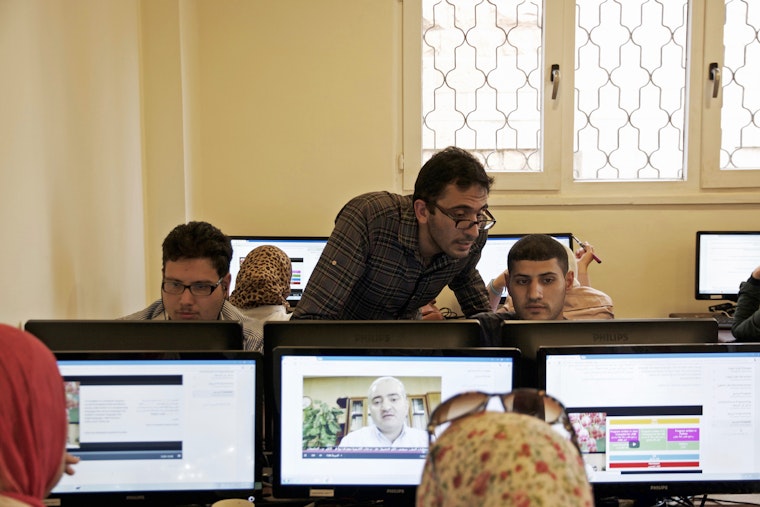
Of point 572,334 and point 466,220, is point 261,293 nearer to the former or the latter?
point 466,220

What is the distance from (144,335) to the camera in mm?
1655

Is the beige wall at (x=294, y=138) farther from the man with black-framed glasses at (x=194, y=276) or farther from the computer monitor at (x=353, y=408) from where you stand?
the computer monitor at (x=353, y=408)

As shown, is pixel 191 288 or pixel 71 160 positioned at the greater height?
pixel 71 160

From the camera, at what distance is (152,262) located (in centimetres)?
346

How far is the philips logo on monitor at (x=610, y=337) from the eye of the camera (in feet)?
5.43

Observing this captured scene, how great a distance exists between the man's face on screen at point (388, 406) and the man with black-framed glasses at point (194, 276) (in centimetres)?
79

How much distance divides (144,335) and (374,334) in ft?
1.68

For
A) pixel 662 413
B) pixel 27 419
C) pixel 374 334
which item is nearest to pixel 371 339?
pixel 374 334

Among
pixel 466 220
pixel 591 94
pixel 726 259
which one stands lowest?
pixel 726 259

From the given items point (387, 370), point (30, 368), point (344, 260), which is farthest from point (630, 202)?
point (30, 368)

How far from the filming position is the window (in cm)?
414

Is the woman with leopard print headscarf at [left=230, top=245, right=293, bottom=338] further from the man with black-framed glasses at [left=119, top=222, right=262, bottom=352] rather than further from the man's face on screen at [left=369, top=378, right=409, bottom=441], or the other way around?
the man's face on screen at [left=369, top=378, right=409, bottom=441]

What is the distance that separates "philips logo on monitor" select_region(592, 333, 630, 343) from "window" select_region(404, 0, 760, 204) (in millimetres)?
2561

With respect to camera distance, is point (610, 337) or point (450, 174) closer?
point (610, 337)
